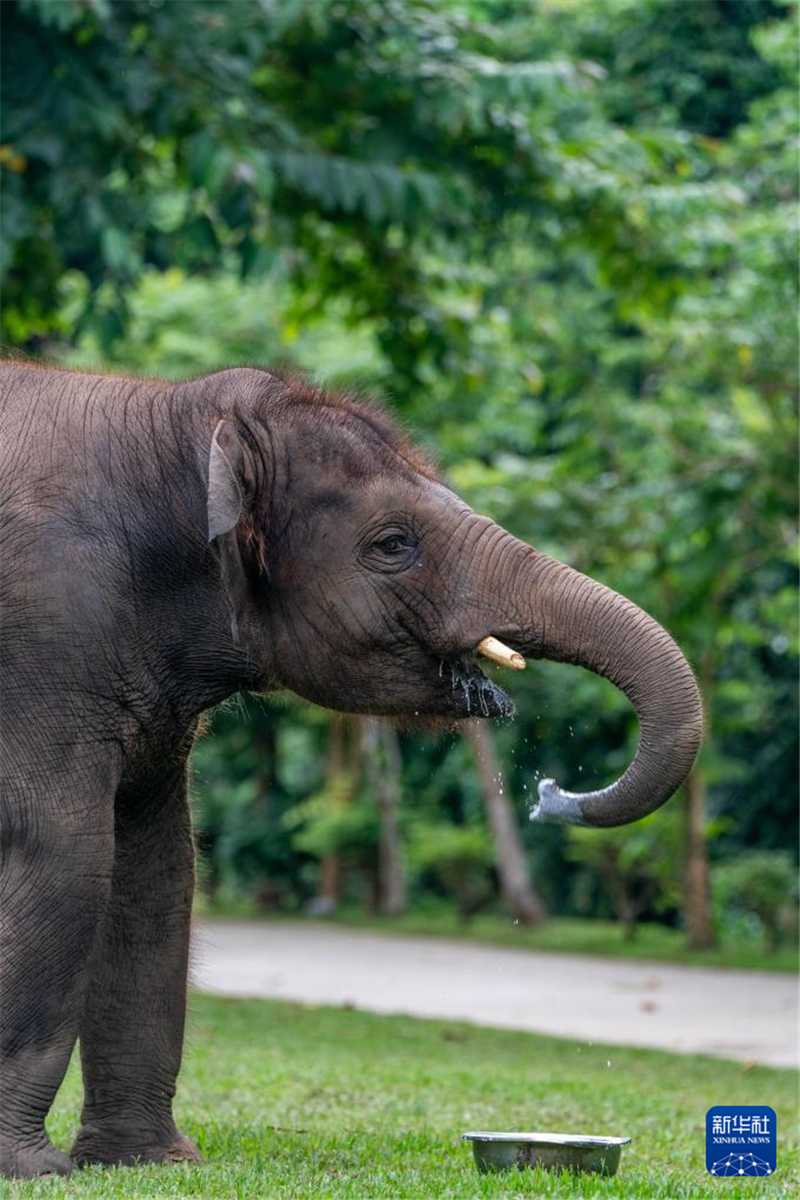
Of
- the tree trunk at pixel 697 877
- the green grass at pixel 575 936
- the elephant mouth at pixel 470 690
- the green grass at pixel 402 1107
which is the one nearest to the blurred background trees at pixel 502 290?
the tree trunk at pixel 697 877

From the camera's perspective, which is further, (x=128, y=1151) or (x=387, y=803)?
(x=387, y=803)

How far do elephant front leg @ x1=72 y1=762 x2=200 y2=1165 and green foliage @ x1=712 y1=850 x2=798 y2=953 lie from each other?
43.3 ft

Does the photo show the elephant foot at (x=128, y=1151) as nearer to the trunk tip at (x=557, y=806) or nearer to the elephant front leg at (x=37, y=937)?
the elephant front leg at (x=37, y=937)

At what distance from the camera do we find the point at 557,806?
568cm

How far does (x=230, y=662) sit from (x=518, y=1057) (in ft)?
19.7

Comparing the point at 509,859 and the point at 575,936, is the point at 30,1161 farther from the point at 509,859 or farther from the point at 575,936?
the point at 575,936

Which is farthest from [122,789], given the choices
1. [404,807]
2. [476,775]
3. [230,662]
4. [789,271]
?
[404,807]

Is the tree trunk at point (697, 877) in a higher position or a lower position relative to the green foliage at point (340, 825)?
higher

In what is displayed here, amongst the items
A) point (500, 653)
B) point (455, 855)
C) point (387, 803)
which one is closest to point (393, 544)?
point (500, 653)

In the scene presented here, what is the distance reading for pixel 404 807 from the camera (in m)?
25.9

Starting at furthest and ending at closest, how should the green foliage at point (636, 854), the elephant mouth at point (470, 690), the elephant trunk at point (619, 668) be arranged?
the green foliage at point (636, 854), the elephant mouth at point (470, 690), the elephant trunk at point (619, 668)

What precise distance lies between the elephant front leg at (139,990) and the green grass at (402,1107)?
0.31m

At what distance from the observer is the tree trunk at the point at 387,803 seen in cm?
2341

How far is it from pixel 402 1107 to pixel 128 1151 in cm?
227
